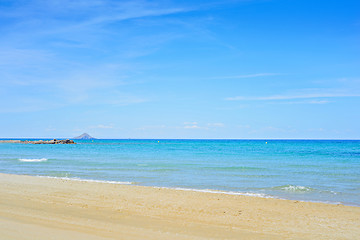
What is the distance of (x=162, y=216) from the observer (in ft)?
31.4

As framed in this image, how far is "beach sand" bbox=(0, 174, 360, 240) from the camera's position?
7664mm

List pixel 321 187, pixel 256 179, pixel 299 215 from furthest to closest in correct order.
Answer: pixel 256 179, pixel 321 187, pixel 299 215

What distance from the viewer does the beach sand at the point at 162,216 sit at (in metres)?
7.66

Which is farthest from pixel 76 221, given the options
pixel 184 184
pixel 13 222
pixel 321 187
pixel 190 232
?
pixel 321 187

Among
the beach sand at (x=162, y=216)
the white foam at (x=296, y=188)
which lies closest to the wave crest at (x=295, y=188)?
the white foam at (x=296, y=188)

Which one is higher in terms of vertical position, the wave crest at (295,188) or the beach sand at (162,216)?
the beach sand at (162,216)

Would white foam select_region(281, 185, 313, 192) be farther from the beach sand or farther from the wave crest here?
the beach sand

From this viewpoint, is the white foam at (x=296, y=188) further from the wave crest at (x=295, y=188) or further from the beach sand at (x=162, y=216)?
the beach sand at (x=162, y=216)

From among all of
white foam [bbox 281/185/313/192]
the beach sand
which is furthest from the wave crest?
the beach sand

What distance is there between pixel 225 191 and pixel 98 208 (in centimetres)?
687

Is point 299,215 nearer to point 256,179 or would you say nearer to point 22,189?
point 256,179

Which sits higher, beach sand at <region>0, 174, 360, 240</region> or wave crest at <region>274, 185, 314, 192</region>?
beach sand at <region>0, 174, 360, 240</region>

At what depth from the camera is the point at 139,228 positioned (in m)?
8.07

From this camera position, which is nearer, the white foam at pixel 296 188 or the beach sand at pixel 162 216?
the beach sand at pixel 162 216
